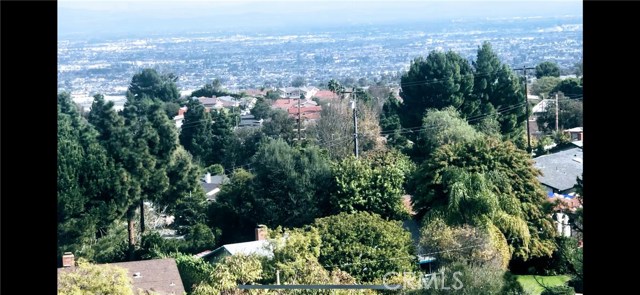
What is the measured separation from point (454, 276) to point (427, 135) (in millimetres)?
6722

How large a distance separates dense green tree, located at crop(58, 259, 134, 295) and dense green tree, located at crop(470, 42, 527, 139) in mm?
8872

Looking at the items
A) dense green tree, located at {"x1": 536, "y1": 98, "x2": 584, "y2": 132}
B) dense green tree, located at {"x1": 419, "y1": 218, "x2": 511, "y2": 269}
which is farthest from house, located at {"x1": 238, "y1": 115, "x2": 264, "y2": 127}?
dense green tree, located at {"x1": 419, "y1": 218, "x2": 511, "y2": 269}

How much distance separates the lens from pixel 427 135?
42.6 feet

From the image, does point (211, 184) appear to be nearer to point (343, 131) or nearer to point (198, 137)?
point (198, 137)

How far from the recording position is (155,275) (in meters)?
7.54

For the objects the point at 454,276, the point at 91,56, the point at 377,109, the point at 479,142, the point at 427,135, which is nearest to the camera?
the point at 454,276

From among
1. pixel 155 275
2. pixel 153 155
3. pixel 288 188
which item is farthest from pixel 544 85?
pixel 155 275

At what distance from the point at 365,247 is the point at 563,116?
28.7 ft

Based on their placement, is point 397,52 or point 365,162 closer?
point 365,162

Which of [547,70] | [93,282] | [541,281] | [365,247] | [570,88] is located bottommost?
[541,281]
